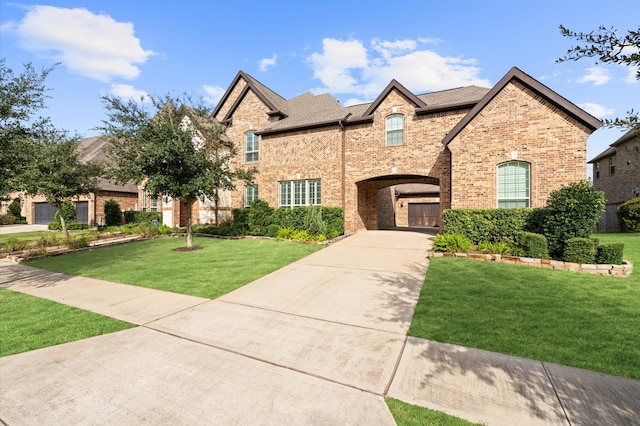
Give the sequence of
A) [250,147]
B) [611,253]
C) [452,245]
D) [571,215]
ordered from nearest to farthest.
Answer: [611,253], [571,215], [452,245], [250,147]

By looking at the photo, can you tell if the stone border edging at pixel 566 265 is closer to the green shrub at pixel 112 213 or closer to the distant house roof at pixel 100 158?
the green shrub at pixel 112 213

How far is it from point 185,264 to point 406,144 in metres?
12.3

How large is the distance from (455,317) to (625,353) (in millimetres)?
1987

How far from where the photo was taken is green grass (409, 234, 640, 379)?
3.57 m

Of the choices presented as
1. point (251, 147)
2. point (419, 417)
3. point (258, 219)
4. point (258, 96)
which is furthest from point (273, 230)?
point (419, 417)

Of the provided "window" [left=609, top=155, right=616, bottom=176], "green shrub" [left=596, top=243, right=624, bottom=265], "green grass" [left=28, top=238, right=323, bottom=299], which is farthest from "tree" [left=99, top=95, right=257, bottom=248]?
"window" [left=609, top=155, right=616, bottom=176]

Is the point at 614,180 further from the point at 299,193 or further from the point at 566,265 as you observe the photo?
the point at 299,193

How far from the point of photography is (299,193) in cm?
1789

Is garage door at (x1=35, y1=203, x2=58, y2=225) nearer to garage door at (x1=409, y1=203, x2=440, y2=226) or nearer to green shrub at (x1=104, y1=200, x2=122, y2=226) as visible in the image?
green shrub at (x1=104, y1=200, x2=122, y2=226)

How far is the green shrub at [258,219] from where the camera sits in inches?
628

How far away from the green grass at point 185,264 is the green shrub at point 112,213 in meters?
13.4

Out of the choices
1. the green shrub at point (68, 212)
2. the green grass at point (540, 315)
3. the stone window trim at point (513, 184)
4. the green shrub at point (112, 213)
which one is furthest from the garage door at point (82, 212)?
the stone window trim at point (513, 184)

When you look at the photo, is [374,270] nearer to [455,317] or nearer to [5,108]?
[455,317]

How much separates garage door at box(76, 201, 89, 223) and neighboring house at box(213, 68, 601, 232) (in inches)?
606
